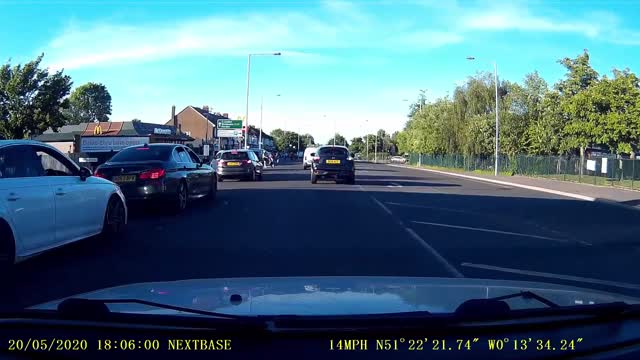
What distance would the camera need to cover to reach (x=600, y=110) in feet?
122

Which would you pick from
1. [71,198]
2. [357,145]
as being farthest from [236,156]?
[357,145]

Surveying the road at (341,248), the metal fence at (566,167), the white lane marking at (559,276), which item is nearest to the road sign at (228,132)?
the metal fence at (566,167)

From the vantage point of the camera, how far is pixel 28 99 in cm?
3325

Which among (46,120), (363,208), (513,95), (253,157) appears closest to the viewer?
(363,208)

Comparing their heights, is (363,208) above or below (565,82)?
below

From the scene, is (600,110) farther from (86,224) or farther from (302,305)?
(302,305)

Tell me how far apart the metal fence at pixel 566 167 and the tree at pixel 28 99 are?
3052cm

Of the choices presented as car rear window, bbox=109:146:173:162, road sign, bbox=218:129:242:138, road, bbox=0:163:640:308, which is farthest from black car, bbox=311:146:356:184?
road sign, bbox=218:129:242:138

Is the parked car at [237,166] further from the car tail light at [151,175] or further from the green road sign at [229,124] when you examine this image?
the green road sign at [229,124]

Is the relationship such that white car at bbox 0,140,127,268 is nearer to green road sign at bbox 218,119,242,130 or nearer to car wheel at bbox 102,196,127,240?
car wheel at bbox 102,196,127,240

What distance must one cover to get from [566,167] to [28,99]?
32.9 meters

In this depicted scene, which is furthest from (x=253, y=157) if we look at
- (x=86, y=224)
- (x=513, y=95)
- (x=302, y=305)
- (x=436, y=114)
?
(x=436, y=114)

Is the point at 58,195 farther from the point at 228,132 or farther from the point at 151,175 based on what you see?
the point at 228,132

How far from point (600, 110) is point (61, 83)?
110ft
